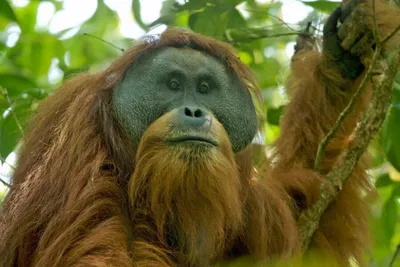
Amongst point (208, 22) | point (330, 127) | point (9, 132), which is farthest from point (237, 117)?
point (9, 132)

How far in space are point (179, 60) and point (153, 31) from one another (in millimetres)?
347

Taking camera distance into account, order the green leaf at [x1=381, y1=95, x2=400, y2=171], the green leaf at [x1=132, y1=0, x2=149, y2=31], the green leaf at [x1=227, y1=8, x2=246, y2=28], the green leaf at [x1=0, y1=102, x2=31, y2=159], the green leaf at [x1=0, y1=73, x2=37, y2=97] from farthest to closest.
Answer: the green leaf at [x1=132, y1=0, x2=149, y2=31] < the green leaf at [x1=227, y1=8, x2=246, y2=28] < the green leaf at [x1=0, y1=73, x2=37, y2=97] < the green leaf at [x1=0, y1=102, x2=31, y2=159] < the green leaf at [x1=381, y1=95, x2=400, y2=171]

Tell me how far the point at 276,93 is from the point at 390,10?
147cm

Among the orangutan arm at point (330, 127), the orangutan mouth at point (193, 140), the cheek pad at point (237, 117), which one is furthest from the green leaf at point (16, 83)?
the orangutan arm at point (330, 127)

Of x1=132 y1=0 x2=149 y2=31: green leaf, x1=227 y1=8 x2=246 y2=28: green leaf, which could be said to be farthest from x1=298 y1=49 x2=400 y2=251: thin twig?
x1=132 y1=0 x2=149 y2=31: green leaf

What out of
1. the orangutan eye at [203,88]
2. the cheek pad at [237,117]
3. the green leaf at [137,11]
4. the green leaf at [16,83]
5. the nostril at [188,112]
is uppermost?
the nostril at [188,112]

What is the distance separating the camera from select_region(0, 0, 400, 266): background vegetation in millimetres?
4914

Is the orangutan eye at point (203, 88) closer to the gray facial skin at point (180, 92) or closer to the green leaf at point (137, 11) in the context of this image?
the gray facial skin at point (180, 92)

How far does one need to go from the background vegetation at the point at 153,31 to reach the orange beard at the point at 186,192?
3.26 ft

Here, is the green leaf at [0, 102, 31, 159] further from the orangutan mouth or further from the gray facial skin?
the orangutan mouth

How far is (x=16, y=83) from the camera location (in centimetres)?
507

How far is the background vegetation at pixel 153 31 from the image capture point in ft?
16.1

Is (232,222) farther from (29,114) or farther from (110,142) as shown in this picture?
(29,114)

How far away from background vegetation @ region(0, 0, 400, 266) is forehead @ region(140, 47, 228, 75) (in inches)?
22.9
